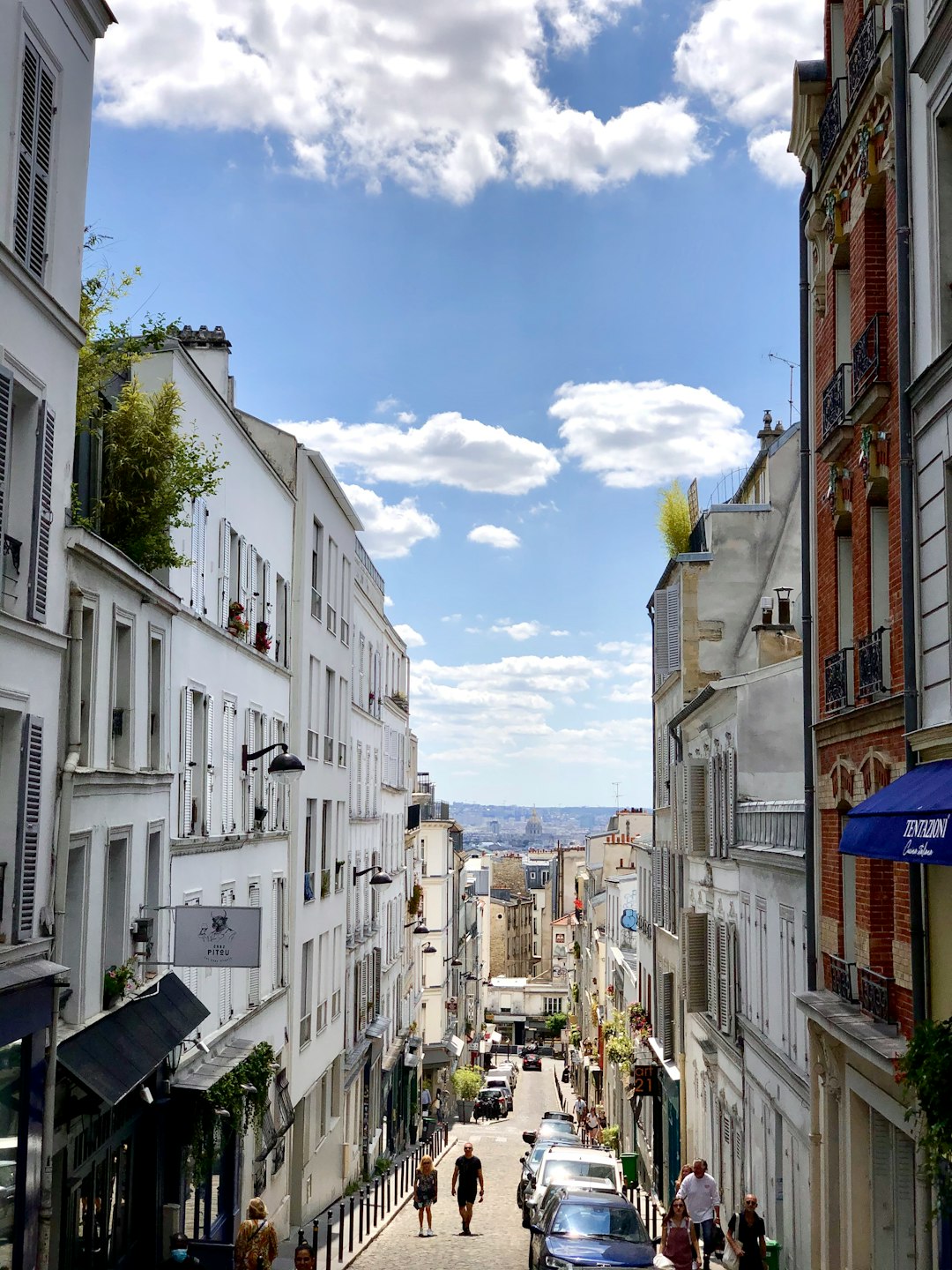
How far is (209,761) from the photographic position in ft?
62.9

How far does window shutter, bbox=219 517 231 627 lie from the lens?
65.3ft

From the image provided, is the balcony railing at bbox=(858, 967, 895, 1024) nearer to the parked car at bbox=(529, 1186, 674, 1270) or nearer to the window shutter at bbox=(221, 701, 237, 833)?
the parked car at bbox=(529, 1186, 674, 1270)

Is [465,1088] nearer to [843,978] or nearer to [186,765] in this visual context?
[186,765]

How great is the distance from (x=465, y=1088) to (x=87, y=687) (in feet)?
202


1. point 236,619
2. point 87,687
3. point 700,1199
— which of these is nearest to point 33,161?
point 87,687

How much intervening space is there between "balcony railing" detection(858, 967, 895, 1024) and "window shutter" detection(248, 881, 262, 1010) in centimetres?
1092

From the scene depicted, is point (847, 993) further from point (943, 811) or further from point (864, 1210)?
point (943, 811)

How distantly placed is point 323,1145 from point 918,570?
2286 centimetres

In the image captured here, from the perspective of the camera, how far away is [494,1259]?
2066 cm

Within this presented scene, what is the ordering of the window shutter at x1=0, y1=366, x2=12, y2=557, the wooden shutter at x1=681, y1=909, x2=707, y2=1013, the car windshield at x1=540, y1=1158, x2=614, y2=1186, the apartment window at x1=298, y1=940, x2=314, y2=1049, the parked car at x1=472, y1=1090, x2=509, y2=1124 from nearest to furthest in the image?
the window shutter at x1=0, y1=366, x2=12, y2=557, the car windshield at x1=540, y1=1158, x2=614, y2=1186, the apartment window at x1=298, y1=940, x2=314, y2=1049, the wooden shutter at x1=681, y1=909, x2=707, y2=1013, the parked car at x1=472, y1=1090, x2=509, y2=1124

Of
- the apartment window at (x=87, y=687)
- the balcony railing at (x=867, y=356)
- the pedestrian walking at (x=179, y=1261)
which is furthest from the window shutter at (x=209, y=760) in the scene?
the balcony railing at (x=867, y=356)

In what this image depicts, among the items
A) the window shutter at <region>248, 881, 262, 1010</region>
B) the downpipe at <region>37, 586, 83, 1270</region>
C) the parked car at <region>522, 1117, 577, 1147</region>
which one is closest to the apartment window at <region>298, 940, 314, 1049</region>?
the window shutter at <region>248, 881, 262, 1010</region>

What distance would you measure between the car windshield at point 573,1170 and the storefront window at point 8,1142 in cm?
1338

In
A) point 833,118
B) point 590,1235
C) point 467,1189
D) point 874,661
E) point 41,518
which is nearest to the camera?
point 41,518
